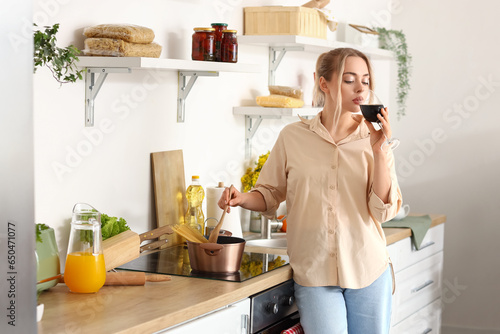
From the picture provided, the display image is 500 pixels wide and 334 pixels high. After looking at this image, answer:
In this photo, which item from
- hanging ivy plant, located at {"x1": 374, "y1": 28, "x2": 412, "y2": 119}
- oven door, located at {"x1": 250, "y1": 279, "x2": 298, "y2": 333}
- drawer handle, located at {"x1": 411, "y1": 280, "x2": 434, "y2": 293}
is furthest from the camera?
hanging ivy plant, located at {"x1": 374, "y1": 28, "x2": 412, "y2": 119}

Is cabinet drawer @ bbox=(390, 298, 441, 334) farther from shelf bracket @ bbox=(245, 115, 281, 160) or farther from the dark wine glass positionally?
the dark wine glass

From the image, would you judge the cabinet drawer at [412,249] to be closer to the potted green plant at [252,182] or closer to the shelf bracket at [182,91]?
the potted green plant at [252,182]

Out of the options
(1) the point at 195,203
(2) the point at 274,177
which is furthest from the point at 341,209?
(1) the point at 195,203

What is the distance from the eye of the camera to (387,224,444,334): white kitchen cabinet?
3.10m

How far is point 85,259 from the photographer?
1831mm

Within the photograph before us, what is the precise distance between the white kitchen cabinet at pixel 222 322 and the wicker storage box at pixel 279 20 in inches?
56.3

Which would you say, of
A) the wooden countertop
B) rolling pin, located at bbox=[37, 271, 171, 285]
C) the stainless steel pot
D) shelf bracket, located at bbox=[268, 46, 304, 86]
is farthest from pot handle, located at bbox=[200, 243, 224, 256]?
shelf bracket, located at bbox=[268, 46, 304, 86]

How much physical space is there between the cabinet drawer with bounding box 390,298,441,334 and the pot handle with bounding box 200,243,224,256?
50.0 inches

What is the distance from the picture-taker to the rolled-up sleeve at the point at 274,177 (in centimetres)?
238

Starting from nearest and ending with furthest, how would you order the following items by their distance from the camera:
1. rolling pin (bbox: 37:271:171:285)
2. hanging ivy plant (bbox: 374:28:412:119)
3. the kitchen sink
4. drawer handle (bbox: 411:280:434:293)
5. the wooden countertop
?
the wooden countertop
rolling pin (bbox: 37:271:171:285)
the kitchen sink
drawer handle (bbox: 411:280:434:293)
hanging ivy plant (bbox: 374:28:412:119)

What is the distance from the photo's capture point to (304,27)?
307 cm

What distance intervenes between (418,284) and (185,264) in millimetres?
1454

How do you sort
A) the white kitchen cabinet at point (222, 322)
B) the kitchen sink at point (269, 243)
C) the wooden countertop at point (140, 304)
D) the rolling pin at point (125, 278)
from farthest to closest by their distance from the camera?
the kitchen sink at point (269, 243)
the rolling pin at point (125, 278)
the white kitchen cabinet at point (222, 322)
the wooden countertop at point (140, 304)

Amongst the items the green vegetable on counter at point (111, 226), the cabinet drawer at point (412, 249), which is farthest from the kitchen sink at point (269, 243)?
the green vegetable on counter at point (111, 226)
